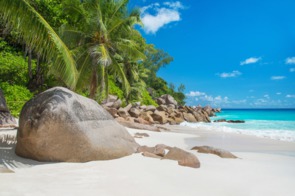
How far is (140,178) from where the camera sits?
12.9 ft

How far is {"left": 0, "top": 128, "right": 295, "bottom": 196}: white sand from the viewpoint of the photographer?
11.1 ft

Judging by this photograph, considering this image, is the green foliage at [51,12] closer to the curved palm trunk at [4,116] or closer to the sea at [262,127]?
the curved palm trunk at [4,116]

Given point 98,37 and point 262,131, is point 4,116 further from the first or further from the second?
point 262,131

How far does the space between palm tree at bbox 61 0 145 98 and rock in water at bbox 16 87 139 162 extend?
9.31m

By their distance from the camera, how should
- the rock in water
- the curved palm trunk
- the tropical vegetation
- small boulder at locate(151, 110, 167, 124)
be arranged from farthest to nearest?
small boulder at locate(151, 110, 167, 124) < the tropical vegetation < the curved palm trunk < the rock in water

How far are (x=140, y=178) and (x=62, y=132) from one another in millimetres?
1859

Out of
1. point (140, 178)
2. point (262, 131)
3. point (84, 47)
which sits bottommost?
point (140, 178)

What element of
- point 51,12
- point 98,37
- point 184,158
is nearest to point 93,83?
point 98,37

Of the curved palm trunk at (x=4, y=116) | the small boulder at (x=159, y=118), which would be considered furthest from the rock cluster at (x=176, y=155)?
the small boulder at (x=159, y=118)

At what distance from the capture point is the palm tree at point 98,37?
50.4 feet

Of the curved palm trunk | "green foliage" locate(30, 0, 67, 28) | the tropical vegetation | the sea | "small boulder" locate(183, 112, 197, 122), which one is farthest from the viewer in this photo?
"small boulder" locate(183, 112, 197, 122)

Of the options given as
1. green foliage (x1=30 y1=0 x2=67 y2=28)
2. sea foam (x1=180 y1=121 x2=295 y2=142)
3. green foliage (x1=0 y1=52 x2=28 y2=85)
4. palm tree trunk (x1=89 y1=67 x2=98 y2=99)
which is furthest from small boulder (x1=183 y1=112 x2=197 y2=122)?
green foliage (x1=30 y1=0 x2=67 y2=28)

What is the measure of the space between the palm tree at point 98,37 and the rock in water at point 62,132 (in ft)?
30.6

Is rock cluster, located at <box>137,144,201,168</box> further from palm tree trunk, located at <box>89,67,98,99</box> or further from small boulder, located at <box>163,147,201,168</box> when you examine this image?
palm tree trunk, located at <box>89,67,98,99</box>
